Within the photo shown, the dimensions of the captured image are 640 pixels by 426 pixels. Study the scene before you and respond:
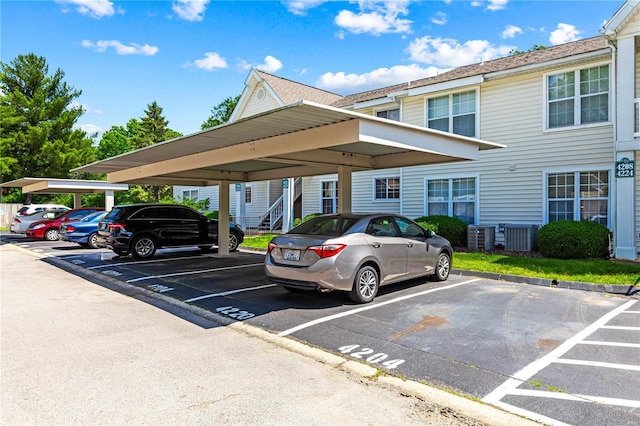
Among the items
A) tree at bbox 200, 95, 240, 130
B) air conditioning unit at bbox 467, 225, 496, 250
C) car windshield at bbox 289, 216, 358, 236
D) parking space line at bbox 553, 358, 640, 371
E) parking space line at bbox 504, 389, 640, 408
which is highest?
tree at bbox 200, 95, 240, 130

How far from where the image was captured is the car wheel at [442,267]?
9.12 meters

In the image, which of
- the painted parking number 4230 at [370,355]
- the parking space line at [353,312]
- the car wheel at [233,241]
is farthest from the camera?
the car wheel at [233,241]

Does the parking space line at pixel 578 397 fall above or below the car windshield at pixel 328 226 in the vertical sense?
below

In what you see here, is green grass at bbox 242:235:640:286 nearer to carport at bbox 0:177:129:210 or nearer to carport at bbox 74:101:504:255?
carport at bbox 74:101:504:255

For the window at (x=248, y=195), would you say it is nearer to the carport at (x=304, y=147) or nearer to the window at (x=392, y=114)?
the window at (x=392, y=114)

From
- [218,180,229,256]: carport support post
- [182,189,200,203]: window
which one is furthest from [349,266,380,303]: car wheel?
[182,189,200,203]: window

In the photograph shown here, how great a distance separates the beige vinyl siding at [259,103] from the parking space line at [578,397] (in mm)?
20201

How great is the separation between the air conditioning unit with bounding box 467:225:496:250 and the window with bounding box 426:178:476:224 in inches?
60.7

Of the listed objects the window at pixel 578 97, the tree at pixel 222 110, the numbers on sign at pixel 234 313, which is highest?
the tree at pixel 222 110

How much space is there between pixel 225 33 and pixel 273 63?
18.1 m

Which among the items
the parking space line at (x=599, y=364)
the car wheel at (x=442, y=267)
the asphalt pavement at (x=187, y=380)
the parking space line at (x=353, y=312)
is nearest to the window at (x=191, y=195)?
the car wheel at (x=442, y=267)

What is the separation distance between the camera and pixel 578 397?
12.2 feet

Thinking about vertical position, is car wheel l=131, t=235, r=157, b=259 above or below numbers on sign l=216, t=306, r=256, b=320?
above

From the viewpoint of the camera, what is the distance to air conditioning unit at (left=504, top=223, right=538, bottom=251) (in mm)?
13102
